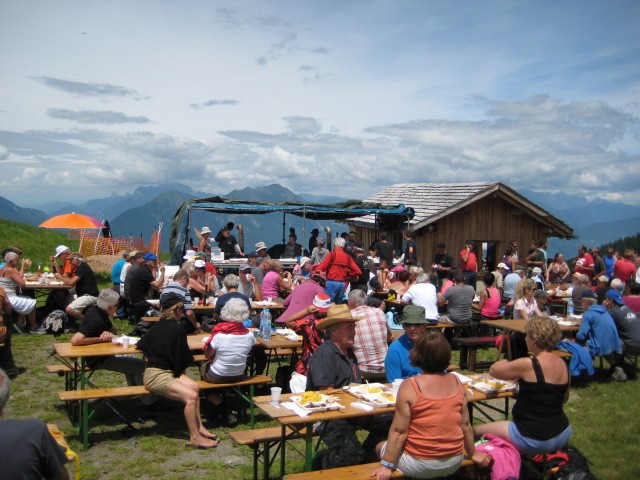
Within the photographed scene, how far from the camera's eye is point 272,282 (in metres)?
11.3

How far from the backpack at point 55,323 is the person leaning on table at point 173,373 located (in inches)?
221

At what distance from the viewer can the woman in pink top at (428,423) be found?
12.8 feet

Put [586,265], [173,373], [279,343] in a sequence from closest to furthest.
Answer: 1. [173,373]
2. [279,343]
3. [586,265]

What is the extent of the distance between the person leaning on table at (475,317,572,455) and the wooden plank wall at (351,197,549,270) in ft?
46.6

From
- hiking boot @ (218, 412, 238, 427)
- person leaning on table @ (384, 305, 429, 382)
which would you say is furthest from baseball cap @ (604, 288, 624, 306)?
hiking boot @ (218, 412, 238, 427)

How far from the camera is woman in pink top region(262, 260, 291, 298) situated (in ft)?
37.0

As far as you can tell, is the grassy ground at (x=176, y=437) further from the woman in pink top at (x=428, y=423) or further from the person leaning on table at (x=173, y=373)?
the woman in pink top at (x=428, y=423)

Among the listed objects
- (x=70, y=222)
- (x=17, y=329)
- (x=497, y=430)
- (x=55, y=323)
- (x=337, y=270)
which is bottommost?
(x=17, y=329)

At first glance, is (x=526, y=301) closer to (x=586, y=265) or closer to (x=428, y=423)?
(x=428, y=423)

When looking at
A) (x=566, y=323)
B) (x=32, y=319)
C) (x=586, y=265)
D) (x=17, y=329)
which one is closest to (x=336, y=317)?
(x=566, y=323)

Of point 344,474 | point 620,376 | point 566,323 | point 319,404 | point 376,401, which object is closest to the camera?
point 344,474

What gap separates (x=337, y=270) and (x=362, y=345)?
13.4 ft

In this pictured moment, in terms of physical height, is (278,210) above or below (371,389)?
above

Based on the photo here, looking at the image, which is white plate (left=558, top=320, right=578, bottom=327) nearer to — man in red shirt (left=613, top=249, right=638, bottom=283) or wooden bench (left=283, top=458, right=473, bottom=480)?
man in red shirt (left=613, top=249, right=638, bottom=283)
